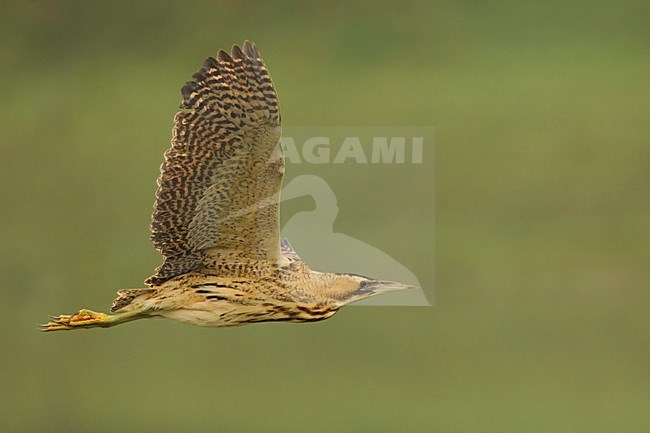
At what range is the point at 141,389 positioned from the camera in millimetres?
11039

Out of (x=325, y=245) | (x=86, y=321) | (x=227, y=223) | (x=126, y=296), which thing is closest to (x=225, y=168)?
(x=227, y=223)

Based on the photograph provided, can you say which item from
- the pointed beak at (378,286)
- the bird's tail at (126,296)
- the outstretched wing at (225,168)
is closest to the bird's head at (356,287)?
the pointed beak at (378,286)

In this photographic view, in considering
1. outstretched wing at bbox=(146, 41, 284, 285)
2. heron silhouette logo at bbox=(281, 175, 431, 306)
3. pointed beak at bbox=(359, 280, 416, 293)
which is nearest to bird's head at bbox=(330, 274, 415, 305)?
pointed beak at bbox=(359, 280, 416, 293)

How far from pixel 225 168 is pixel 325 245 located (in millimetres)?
2633

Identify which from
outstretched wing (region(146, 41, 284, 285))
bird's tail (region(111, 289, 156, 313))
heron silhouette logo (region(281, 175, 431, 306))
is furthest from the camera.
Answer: heron silhouette logo (region(281, 175, 431, 306))

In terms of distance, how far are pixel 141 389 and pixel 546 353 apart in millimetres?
2428

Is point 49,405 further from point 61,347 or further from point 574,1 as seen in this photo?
point 574,1

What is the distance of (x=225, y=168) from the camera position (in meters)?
5.25

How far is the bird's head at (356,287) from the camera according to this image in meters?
5.37

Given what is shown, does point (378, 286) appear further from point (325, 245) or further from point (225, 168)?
point (325, 245)

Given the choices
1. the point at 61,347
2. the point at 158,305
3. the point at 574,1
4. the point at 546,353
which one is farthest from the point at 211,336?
the point at 158,305

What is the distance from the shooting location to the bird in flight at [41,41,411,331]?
17.1 ft

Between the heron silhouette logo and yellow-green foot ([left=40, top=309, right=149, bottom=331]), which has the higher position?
the heron silhouette logo

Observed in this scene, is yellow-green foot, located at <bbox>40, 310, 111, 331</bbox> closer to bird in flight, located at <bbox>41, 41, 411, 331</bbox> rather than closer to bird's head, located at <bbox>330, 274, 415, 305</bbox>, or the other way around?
bird in flight, located at <bbox>41, 41, 411, 331</bbox>
